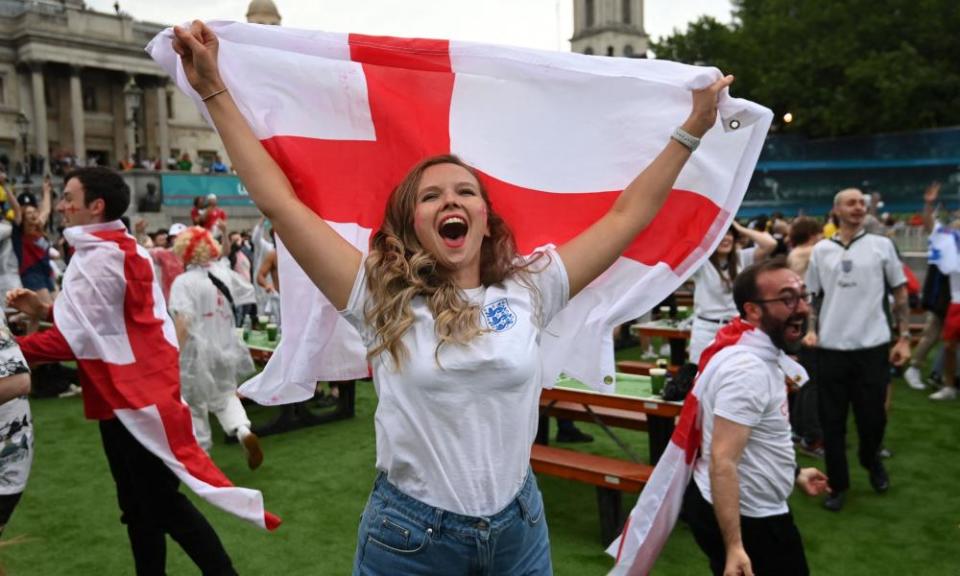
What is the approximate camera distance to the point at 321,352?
7.52 ft

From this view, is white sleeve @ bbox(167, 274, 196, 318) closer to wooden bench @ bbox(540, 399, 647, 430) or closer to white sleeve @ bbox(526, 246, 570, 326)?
wooden bench @ bbox(540, 399, 647, 430)

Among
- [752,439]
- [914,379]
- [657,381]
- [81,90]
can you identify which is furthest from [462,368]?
[81,90]

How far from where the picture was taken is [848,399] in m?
5.20

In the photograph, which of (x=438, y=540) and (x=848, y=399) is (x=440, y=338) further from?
(x=848, y=399)

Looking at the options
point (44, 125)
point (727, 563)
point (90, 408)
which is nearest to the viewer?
point (727, 563)

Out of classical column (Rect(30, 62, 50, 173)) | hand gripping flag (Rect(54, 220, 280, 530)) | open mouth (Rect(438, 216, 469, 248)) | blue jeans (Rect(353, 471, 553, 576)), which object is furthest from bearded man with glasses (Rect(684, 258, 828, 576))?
classical column (Rect(30, 62, 50, 173))

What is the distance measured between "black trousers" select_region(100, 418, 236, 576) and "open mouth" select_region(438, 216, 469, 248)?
2.39 m

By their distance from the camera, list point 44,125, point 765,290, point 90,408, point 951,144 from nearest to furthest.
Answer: point 765,290
point 90,408
point 951,144
point 44,125

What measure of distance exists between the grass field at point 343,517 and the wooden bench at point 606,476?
165 millimetres

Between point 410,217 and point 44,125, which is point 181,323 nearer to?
point 410,217

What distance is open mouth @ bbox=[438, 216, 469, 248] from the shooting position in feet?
6.22

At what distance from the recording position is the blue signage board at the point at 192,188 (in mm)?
24000

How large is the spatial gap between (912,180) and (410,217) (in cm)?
2798

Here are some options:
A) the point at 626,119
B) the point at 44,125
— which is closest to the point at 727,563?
the point at 626,119
